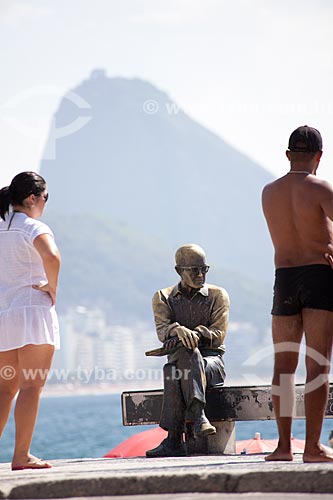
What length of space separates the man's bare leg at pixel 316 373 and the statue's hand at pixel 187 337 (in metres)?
1.72

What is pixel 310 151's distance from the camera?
8.15 meters

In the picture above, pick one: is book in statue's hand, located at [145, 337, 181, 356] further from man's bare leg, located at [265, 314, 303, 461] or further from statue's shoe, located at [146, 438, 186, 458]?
man's bare leg, located at [265, 314, 303, 461]

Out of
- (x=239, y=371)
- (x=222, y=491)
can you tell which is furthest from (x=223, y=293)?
(x=239, y=371)

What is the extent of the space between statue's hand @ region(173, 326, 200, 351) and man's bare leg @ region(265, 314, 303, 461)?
148 cm

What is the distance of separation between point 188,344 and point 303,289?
1.76 metres

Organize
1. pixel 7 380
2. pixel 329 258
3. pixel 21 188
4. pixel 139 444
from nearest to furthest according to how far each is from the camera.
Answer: pixel 329 258 → pixel 7 380 → pixel 21 188 → pixel 139 444

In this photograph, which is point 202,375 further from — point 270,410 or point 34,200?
point 34,200

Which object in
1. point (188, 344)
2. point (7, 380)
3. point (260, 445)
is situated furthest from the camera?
point (260, 445)

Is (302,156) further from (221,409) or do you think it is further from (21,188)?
(221,409)

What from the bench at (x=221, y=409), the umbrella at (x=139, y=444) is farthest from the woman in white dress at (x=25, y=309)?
the umbrella at (x=139, y=444)

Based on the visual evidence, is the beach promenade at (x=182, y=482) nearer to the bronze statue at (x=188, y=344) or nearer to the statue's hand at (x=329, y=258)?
the statue's hand at (x=329, y=258)

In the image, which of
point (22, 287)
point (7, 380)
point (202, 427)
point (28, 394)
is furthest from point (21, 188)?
point (202, 427)

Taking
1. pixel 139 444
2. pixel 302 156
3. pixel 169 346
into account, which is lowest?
pixel 139 444

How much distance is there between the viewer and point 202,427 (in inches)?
367
